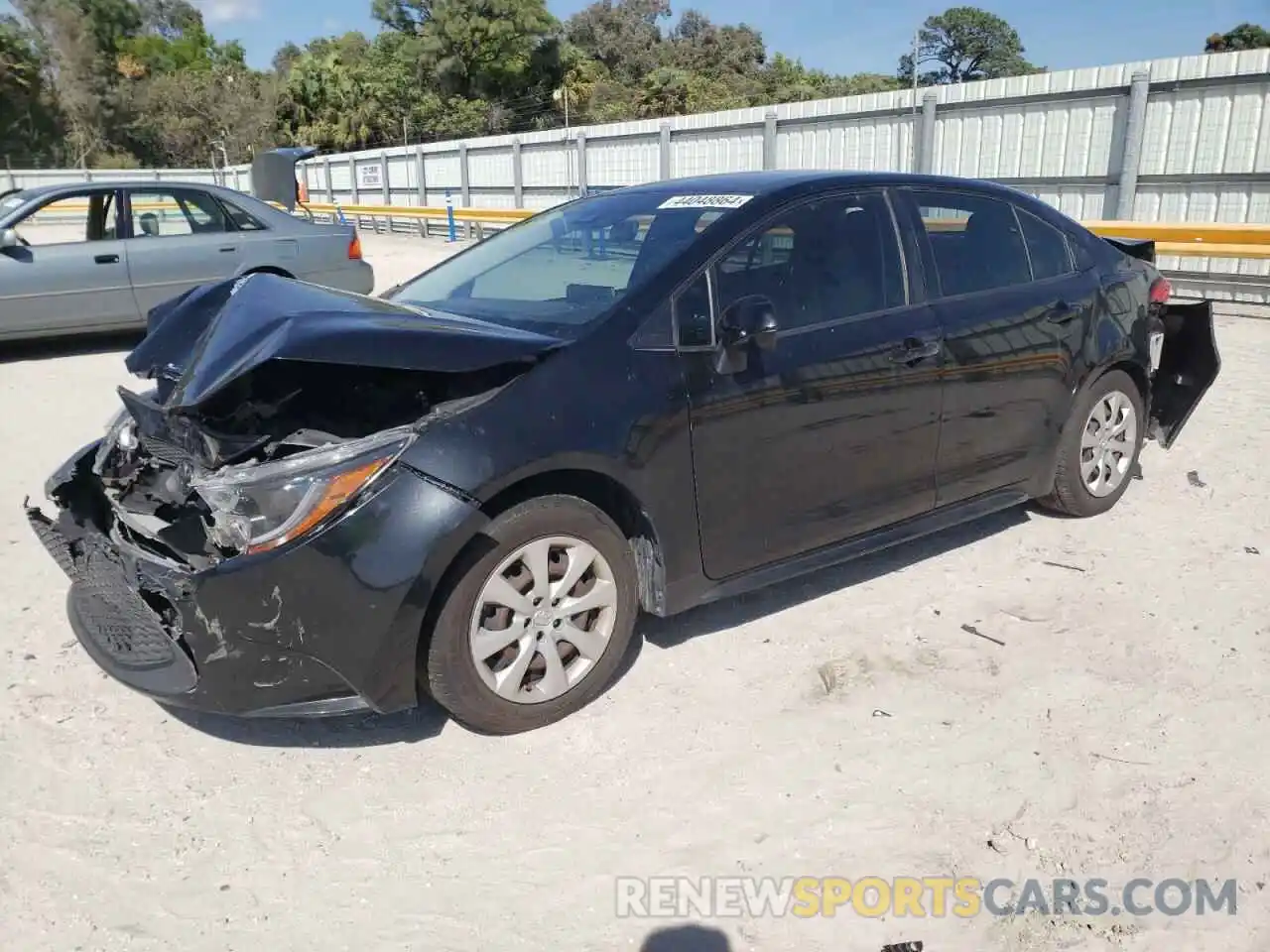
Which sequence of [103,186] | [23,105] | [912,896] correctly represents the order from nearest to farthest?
[912,896]
[103,186]
[23,105]

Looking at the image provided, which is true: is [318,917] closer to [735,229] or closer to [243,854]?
[243,854]

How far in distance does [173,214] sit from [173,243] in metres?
0.30

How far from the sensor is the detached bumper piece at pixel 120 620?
275 cm

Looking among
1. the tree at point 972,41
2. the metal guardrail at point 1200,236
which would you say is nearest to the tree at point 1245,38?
the tree at point 972,41

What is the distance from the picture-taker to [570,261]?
12.6 feet

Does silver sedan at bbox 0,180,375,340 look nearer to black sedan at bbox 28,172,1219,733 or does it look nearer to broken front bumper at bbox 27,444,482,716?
black sedan at bbox 28,172,1219,733

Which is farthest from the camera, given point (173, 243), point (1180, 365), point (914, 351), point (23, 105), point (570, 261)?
point (23, 105)

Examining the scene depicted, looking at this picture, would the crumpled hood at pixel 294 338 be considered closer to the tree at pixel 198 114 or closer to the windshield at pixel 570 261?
the windshield at pixel 570 261

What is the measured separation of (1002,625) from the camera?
12.3 ft

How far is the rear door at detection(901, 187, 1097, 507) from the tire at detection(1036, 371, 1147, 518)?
0.51 feet

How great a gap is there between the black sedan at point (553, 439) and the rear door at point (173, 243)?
18.9 ft

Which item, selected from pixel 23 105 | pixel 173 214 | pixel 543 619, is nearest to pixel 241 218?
pixel 173 214

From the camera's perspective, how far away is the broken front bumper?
2598 millimetres

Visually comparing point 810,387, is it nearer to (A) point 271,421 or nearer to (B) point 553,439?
(B) point 553,439
